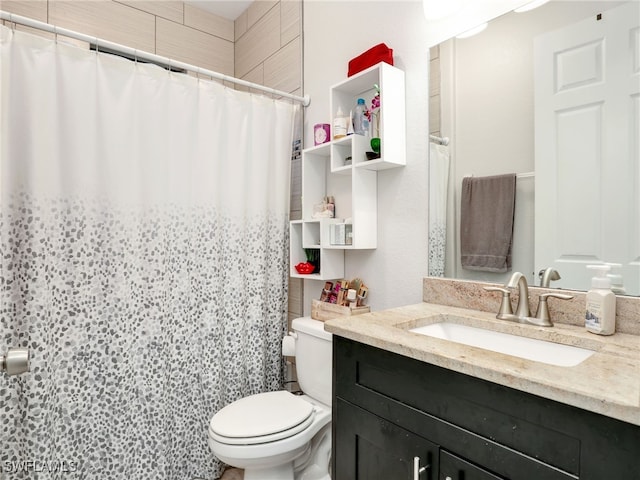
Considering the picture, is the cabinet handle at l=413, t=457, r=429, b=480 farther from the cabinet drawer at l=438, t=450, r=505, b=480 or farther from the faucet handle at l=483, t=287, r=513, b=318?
the faucet handle at l=483, t=287, r=513, b=318

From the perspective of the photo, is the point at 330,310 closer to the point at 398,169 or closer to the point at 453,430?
the point at 398,169

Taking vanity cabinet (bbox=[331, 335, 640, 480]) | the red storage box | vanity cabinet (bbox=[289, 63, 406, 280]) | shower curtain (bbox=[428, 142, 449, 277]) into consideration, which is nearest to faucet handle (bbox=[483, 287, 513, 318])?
shower curtain (bbox=[428, 142, 449, 277])

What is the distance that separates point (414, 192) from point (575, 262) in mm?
614

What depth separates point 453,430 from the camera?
830mm

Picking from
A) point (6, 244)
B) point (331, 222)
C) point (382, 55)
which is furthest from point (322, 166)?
point (6, 244)

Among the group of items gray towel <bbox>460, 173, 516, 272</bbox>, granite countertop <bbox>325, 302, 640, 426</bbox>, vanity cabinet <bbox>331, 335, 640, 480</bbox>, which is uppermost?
gray towel <bbox>460, 173, 516, 272</bbox>

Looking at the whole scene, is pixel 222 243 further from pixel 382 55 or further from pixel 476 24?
pixel 476 24

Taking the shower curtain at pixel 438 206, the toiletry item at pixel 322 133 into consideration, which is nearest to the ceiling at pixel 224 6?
the toiletry item at pixel 322 133

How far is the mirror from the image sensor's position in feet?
3.76

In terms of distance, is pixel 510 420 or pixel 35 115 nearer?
pixel 510 420

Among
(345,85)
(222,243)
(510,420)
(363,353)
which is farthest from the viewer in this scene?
(222,243)

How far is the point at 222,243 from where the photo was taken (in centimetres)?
185

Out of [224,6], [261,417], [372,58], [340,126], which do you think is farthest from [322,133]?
[224,6]

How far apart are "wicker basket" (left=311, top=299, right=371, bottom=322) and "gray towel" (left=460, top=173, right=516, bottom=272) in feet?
1.69
